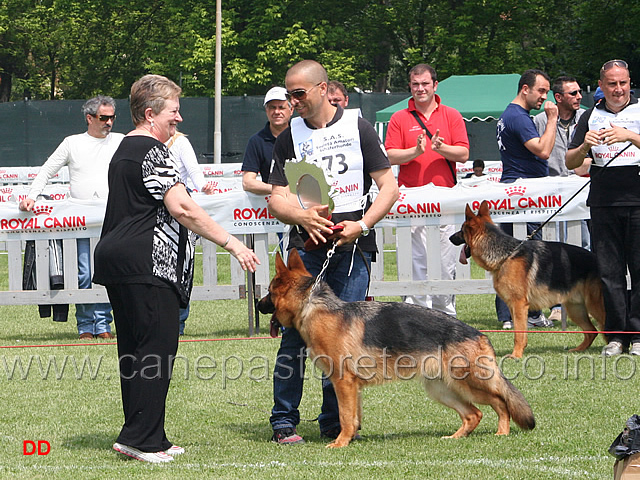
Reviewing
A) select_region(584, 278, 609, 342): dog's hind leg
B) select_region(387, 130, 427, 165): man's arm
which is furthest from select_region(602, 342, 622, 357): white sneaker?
select_region(387, 130, 427, 165): man's arm

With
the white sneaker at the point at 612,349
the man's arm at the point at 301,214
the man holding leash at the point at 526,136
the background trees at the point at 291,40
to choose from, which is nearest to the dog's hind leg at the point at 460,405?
the man's arm at the point at 301,214

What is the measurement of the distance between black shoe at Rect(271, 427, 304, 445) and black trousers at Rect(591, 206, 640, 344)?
3455mm

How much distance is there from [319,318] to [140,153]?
130 cm

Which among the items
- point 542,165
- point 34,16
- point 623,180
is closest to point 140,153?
point 623,180

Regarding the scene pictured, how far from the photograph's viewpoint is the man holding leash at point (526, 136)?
8.52m

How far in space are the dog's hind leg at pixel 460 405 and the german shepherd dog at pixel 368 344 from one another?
10 centimetres

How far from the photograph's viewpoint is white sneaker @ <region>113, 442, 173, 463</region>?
479 centimetres

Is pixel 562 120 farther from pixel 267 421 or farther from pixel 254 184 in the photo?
pixel 267 421

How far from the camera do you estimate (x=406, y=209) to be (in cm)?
→ 874

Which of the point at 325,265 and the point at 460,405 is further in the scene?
the point at 460,405

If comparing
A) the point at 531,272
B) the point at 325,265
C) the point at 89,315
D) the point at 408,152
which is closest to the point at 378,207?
the point at 325,265

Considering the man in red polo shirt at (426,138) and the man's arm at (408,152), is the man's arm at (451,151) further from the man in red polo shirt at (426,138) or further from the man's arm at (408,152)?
the man's arm at (408,152)

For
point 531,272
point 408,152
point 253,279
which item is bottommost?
point 253,279

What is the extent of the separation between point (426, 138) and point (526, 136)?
1.20 metres
